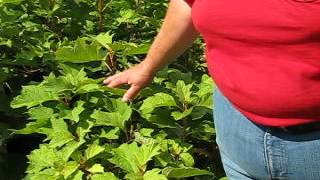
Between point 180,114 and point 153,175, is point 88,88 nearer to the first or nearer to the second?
point 180,114

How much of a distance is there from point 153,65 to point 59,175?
43 centimetres

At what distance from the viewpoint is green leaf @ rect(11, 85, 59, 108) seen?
2.43 m

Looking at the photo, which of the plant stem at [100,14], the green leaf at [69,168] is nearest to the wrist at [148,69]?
the green leaf at [69,168]

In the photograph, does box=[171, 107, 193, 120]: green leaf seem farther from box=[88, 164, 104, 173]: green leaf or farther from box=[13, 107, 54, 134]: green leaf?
box=[13, 107, 54, 134]: green leaf

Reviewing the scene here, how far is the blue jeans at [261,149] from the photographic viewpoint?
1540 millimetres

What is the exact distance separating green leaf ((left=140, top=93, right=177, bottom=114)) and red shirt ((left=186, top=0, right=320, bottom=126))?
68 centimetres

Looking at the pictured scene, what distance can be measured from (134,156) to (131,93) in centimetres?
23

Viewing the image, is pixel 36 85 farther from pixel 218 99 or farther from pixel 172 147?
pixel 218 99

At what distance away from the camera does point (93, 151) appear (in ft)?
7.19

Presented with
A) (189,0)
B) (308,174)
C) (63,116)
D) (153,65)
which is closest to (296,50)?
(308,174)

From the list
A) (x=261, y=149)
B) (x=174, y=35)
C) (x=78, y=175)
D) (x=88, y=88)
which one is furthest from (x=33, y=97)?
(x=261, y=149)

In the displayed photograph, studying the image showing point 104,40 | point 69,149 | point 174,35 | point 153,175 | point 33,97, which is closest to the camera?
point 174,35

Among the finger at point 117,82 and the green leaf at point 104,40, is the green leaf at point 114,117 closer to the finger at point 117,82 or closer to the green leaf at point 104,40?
the finger at point 117,82

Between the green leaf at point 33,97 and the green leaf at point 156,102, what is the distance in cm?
31
